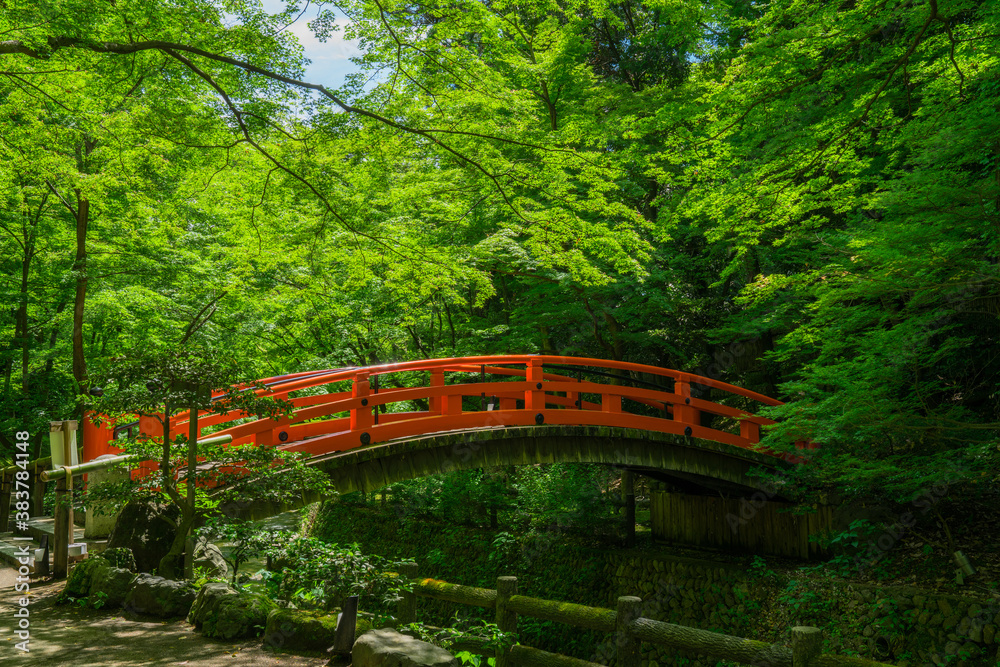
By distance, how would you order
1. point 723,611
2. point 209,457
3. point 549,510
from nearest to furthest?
point 209,457
point 723,611
point 549,510

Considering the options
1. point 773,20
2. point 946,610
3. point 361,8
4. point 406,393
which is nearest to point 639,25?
point 773,20

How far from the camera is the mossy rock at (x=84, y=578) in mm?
5832

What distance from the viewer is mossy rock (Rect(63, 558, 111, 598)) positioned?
5.83 metres

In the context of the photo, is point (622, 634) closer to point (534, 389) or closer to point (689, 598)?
point (534, 389)

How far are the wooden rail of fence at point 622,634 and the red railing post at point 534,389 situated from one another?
2.72 m

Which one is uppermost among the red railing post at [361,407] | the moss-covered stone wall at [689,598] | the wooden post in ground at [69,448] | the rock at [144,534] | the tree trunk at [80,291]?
the tree trunk at [80,291]

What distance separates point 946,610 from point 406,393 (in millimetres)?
6555

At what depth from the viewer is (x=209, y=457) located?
517 cm

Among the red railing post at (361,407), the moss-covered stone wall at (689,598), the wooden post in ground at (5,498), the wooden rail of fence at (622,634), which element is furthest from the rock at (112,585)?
the wooden post in ground at (5,498)

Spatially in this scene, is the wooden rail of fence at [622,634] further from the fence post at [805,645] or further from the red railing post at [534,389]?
the red railing post at [534,389]

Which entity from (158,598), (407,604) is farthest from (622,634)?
(158,598)

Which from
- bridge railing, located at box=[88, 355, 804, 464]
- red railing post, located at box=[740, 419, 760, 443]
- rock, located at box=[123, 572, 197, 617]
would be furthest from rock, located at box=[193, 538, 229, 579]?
red railing post, located at box=[740, 419, 760, 443]

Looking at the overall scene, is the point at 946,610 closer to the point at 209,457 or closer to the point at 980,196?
the point at 980,196

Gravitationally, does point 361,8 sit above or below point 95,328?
above
